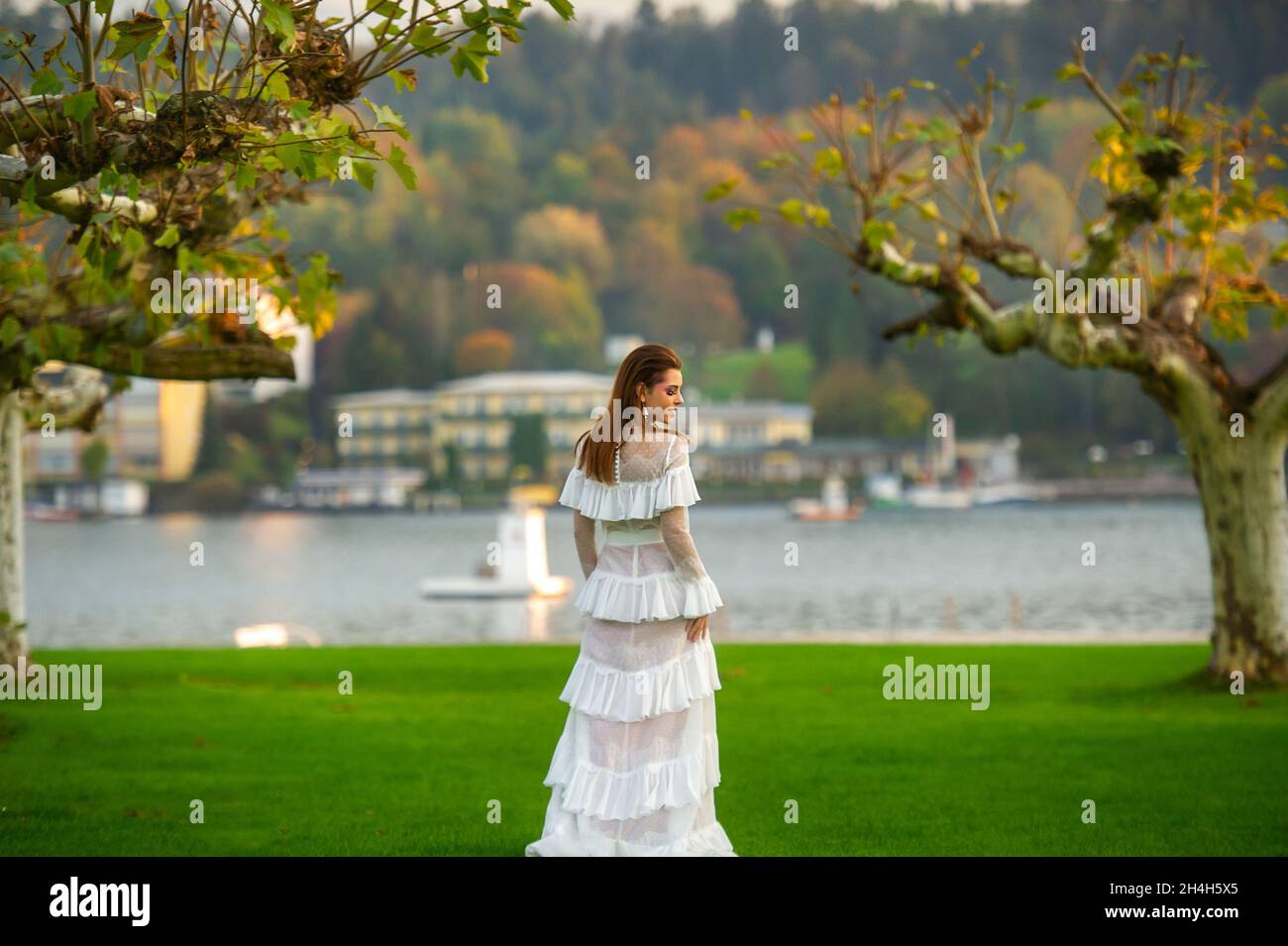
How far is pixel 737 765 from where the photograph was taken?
442 inches

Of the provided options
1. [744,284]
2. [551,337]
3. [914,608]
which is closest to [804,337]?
[744,284]

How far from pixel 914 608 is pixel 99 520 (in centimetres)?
9726

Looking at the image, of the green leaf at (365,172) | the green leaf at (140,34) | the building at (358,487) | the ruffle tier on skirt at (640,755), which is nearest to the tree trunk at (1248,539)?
the ruffle tier on skirt at (640,755)

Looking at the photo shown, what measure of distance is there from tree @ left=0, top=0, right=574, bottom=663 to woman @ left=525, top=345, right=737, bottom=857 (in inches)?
68.3

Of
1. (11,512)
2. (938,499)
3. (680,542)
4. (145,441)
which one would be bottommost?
(938,499)

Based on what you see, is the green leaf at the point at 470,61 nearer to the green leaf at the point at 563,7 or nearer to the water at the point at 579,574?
the green leaf at the point at 563,7

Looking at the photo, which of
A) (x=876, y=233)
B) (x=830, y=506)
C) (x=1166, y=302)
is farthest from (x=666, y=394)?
(x=830, y=506)

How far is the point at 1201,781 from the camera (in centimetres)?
1017

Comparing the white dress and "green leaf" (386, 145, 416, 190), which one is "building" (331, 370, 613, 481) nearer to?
"green leaf" (386, 145, 416, 190)

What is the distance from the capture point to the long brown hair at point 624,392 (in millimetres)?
7121

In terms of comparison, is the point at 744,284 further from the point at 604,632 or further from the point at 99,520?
the point at 604,632

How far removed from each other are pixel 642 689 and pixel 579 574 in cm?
6193

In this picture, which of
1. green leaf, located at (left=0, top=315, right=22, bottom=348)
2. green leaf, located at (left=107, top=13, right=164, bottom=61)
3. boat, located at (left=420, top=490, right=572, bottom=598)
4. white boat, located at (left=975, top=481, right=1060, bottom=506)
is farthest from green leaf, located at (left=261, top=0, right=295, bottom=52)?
white boat, located at (left=975, top=481, right=1060, bottom=506)

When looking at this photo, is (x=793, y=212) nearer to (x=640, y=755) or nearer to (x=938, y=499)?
(x=640, y=755)
